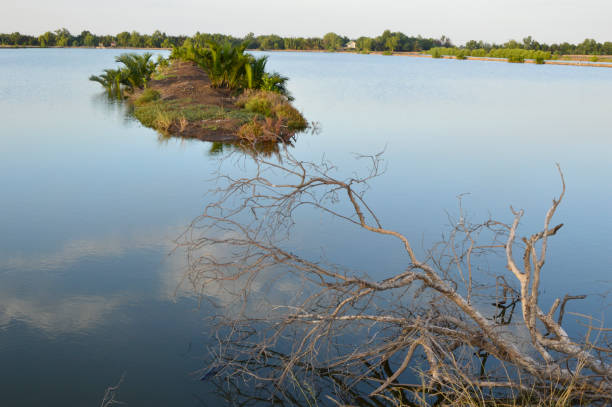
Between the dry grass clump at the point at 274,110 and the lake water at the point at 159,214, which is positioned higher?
the dry grass clump at the point at 274,110

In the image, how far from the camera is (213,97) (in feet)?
79.8

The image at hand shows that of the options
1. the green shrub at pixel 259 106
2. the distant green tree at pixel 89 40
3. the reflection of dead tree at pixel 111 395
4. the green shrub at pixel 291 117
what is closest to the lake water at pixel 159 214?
the reflection of dead tree at pixel 111 395

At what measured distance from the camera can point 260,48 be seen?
158m

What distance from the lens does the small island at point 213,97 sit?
1877cm

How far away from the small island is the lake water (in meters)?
1.21

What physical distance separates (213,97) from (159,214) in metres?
15.3

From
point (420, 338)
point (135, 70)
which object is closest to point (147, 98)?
point (135, 70)

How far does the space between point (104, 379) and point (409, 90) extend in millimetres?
33434

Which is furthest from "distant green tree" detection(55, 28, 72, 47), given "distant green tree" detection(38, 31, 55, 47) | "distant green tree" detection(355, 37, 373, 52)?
"distant green tree" detection(355, 37, 373, 52)

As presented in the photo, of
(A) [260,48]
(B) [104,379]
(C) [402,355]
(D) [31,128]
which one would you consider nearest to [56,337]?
(B) [104,379]

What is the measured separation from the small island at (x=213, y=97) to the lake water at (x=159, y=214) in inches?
47.5

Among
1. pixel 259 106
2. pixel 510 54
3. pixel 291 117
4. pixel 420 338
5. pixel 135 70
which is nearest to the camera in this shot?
pixel 420 338

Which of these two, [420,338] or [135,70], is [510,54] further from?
[420,338]

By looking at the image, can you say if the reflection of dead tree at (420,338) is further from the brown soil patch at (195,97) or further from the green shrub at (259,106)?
the green shrub at (259,106)
